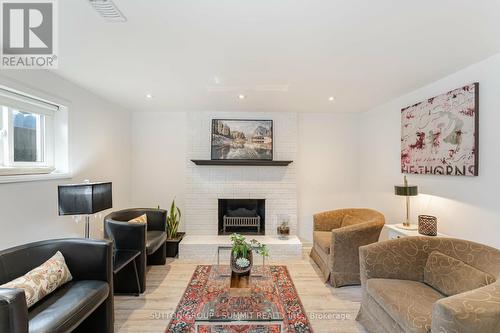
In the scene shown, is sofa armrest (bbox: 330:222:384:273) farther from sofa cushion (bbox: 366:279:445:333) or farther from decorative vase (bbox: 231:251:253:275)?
decorative vase (bbox: 231:251:253:275)

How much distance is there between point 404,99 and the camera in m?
3.46

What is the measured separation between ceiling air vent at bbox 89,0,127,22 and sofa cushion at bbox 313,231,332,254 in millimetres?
3208

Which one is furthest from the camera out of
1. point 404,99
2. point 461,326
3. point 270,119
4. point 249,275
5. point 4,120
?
point 270,119

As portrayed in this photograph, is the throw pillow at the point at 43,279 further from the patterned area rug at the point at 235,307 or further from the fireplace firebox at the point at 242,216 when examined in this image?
the fireplace firebox at the point at 242,216

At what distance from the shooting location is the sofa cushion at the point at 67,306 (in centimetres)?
152

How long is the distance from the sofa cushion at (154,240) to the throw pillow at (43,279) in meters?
1.11

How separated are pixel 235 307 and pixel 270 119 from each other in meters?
3.28

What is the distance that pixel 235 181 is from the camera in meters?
4.51

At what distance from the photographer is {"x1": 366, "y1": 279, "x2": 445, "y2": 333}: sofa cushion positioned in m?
1.62

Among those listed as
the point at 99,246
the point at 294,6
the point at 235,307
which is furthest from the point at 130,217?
the point at 294,6

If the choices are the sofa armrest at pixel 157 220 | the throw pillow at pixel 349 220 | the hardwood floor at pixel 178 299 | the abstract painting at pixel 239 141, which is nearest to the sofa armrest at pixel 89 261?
the hardwood floor at pixel 178 299

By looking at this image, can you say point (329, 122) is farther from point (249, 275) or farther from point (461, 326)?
point (461, 326)

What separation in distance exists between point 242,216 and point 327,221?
1.56m

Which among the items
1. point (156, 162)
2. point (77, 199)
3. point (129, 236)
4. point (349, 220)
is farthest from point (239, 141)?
point (77, 199)
